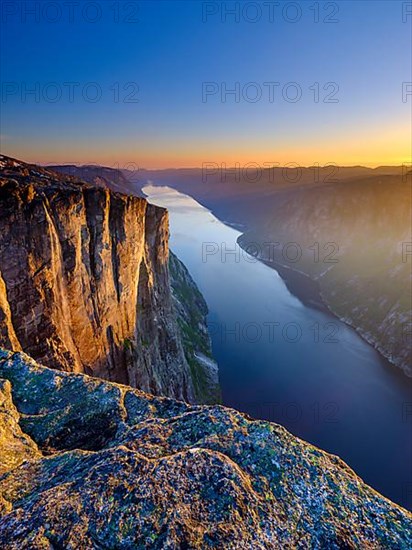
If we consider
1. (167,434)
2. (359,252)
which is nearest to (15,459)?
(167,434)

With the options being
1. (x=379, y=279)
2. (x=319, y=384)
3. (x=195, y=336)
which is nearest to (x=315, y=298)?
(x=379, y=279)

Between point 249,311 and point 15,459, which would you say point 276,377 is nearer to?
point 249,311

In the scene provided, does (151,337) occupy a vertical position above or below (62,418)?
below

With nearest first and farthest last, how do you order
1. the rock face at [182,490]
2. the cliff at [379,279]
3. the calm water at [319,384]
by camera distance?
the rock face at [182,490]
the calm water at [319,384]
the cliff at [379,279]

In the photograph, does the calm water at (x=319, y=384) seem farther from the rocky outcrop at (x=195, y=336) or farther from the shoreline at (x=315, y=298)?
the rocky outcrop at (x=195, y=336)

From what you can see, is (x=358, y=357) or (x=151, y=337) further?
(x=358, y=357)

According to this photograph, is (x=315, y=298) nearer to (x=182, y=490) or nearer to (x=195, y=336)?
(x=195, y=336)

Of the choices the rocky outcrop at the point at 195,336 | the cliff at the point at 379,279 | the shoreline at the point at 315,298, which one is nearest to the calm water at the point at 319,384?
the shoreline at the point at 315,298
